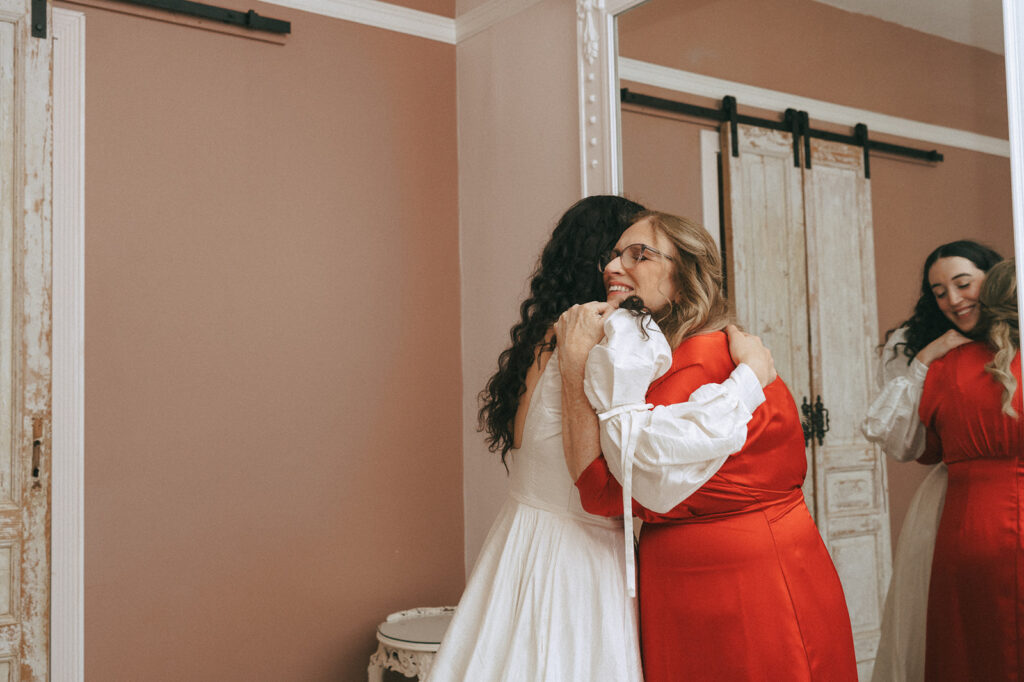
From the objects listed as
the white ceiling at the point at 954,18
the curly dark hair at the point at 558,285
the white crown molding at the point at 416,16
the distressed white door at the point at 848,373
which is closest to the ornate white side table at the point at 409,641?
the curly dark hair at the point at 558,285

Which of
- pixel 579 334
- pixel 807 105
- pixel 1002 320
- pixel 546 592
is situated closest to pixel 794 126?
pixel 807 105

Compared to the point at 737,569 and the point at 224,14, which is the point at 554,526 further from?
the point at 224,14

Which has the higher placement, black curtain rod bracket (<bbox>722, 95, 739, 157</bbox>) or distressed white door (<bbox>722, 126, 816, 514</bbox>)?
black curtain rod bracket (<bbox>722, 95, 739, 157</bbox>)

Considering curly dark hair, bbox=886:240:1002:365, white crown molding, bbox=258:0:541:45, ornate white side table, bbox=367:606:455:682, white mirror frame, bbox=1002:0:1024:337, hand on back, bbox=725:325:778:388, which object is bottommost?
ornate white side table, bbox=367:606:455:682

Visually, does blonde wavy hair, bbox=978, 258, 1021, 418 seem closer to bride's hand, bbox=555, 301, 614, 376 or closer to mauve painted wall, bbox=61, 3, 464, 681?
bride's hand, bbox=555, 301, 614, 376

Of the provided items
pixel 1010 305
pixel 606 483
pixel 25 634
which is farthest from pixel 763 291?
pixel 25 634

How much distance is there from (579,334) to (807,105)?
89cm

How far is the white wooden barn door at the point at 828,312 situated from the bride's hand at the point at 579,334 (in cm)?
63

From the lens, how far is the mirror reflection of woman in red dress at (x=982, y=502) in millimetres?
1699

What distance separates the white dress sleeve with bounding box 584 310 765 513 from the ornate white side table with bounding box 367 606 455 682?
1.30m

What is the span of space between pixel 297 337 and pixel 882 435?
1880 millimetres

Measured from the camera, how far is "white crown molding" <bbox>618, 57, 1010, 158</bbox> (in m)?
1.83

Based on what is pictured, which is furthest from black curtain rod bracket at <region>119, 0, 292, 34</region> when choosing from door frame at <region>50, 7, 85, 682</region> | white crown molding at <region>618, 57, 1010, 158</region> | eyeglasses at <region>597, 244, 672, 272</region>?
eyeglasses at <region>597, 244, 672, 272</region>

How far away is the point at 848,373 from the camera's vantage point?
6.59ft
